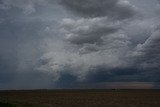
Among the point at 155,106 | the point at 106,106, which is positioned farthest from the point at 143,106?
the point at 106,106

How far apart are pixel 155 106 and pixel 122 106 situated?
5788 mm

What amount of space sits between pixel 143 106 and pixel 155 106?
7.48ft

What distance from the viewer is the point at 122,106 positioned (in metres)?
43.5

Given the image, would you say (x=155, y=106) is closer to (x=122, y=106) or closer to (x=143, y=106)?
(x=143, y=106)

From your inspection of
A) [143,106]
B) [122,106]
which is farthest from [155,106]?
[122,106]

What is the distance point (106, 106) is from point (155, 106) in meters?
8.39

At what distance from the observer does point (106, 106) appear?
4353 centimetres

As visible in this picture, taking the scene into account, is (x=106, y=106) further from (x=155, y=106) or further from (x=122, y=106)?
(x=155, y=106)

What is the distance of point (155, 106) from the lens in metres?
44.4

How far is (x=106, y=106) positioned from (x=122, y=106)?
2635 mm

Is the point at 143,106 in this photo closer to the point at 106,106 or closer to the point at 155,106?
the point at 155,106
